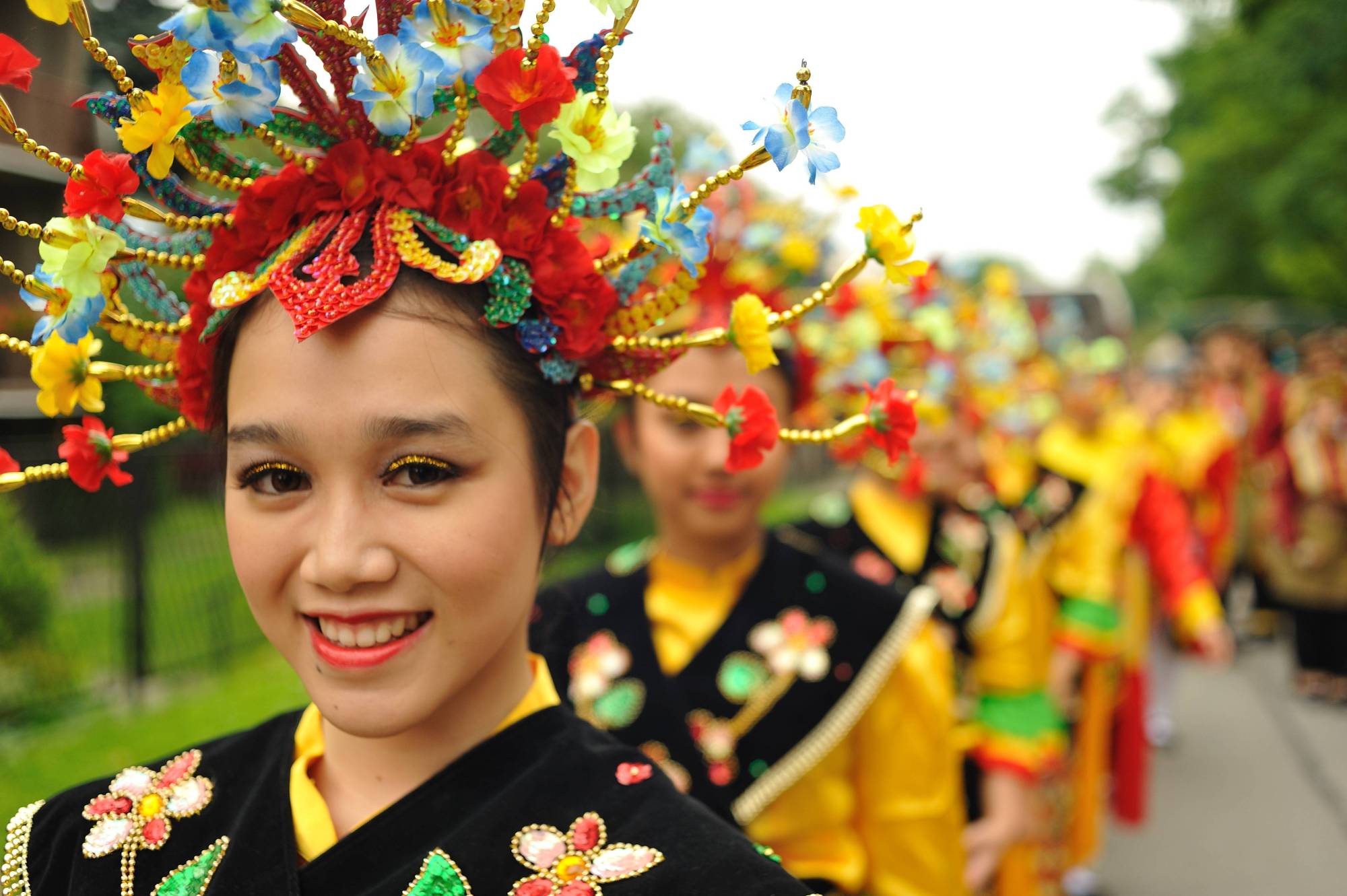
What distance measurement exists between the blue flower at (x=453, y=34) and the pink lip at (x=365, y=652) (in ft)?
2.05

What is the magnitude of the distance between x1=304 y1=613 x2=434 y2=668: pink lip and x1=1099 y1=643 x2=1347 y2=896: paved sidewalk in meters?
4.98

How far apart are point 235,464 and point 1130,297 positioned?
50.5m

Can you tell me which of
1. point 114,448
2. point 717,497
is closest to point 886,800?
point 717,497

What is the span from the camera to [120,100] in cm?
136

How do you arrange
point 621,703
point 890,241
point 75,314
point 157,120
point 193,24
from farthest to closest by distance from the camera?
point 621,703 → point 890,241 → point 75,314 → point 157,120 → point 193,24

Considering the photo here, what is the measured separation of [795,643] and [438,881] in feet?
4.59

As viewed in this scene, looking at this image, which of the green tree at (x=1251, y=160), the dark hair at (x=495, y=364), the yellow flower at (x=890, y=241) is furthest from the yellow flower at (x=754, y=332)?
the green tree at (x=1251, y=160)

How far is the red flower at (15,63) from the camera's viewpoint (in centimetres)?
128

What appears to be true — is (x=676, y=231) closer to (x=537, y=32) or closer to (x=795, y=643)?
(x=537, y=32)

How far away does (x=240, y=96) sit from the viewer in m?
1.33

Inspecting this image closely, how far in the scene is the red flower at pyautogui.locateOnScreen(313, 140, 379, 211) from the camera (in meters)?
1.49

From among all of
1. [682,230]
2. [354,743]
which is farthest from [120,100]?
[354,743]

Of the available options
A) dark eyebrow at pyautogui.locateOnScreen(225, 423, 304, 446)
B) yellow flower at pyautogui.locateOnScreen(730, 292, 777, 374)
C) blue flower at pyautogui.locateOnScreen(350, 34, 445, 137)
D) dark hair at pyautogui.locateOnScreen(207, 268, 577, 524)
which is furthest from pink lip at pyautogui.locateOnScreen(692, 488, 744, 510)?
blue flower at pyautogui.locateOnScreen(350, 34, 445, 137)

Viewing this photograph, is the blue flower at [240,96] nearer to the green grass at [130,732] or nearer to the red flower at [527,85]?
the red flower at [527,85]
